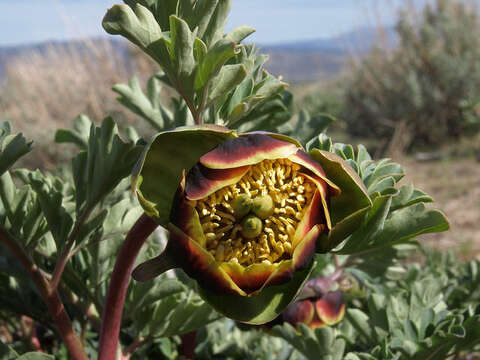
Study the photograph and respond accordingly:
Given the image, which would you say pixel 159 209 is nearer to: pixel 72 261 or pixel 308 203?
pixel 308 203

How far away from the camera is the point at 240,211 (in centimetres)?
54

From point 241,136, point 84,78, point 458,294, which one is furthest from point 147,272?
point 84,78

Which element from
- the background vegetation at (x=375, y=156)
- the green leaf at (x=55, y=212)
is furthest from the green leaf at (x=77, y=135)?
the green leaf at (x=55, y=212)

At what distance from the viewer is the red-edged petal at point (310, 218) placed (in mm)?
533

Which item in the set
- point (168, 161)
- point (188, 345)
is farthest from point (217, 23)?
point (188, 345)

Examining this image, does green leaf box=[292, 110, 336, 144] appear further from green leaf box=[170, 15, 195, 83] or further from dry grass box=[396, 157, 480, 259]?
dry grass box=[396, 157, 480, 259]

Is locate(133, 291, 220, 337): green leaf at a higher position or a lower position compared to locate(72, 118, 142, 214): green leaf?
lower

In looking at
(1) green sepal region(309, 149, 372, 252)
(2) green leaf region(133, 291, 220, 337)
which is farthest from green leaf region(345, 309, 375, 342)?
(1) green sepal region(309, 149, 372, 252)

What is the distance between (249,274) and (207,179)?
107 millimetres

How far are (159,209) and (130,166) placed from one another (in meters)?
0.18

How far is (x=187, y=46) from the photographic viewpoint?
581mm

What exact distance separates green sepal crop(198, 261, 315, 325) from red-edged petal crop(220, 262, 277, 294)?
A: 30 millimetres

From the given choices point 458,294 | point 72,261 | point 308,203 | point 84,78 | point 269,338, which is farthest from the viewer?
point 84,78

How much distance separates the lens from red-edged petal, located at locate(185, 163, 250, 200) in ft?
1.75
